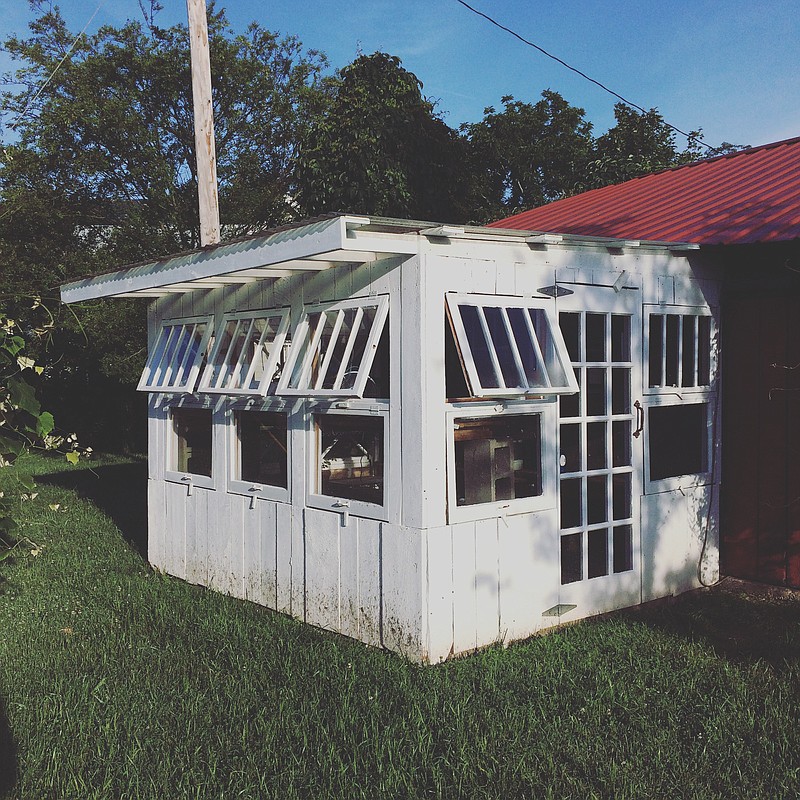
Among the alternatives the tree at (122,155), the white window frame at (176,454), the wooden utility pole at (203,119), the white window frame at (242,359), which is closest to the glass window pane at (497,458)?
the white window frame at (242,359)

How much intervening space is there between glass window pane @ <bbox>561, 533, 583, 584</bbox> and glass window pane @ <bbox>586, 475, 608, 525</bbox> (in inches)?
8.4

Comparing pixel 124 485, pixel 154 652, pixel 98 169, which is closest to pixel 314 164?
pixel 98 169

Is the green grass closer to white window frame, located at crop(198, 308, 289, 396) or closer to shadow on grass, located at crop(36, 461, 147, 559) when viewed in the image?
white window frame, located at crop(198, 308, 289, 396)

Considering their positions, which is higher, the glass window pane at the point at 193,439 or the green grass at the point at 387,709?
the glass window pane at the point at 193,439

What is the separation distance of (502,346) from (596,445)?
121cm

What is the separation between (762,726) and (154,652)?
140 inches

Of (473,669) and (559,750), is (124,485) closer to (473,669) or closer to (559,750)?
(473,669)

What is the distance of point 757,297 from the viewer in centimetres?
646

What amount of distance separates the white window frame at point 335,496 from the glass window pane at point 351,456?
0.03 meters

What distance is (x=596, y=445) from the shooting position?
235 inches

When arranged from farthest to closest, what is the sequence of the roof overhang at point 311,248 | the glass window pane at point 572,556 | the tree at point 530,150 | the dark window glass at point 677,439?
1. the tree at point 530,150
2. the dark window glass at point 677,439
3. the glass window pane at point 572,556
4. the roof overhang at point 311,248

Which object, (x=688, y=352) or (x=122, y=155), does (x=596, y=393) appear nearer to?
(x=688, y=352)

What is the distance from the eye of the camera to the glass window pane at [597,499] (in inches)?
234

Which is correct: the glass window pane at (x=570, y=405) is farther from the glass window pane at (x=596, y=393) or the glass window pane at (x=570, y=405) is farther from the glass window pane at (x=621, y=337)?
the glass window pane at (x=621, y=337)
